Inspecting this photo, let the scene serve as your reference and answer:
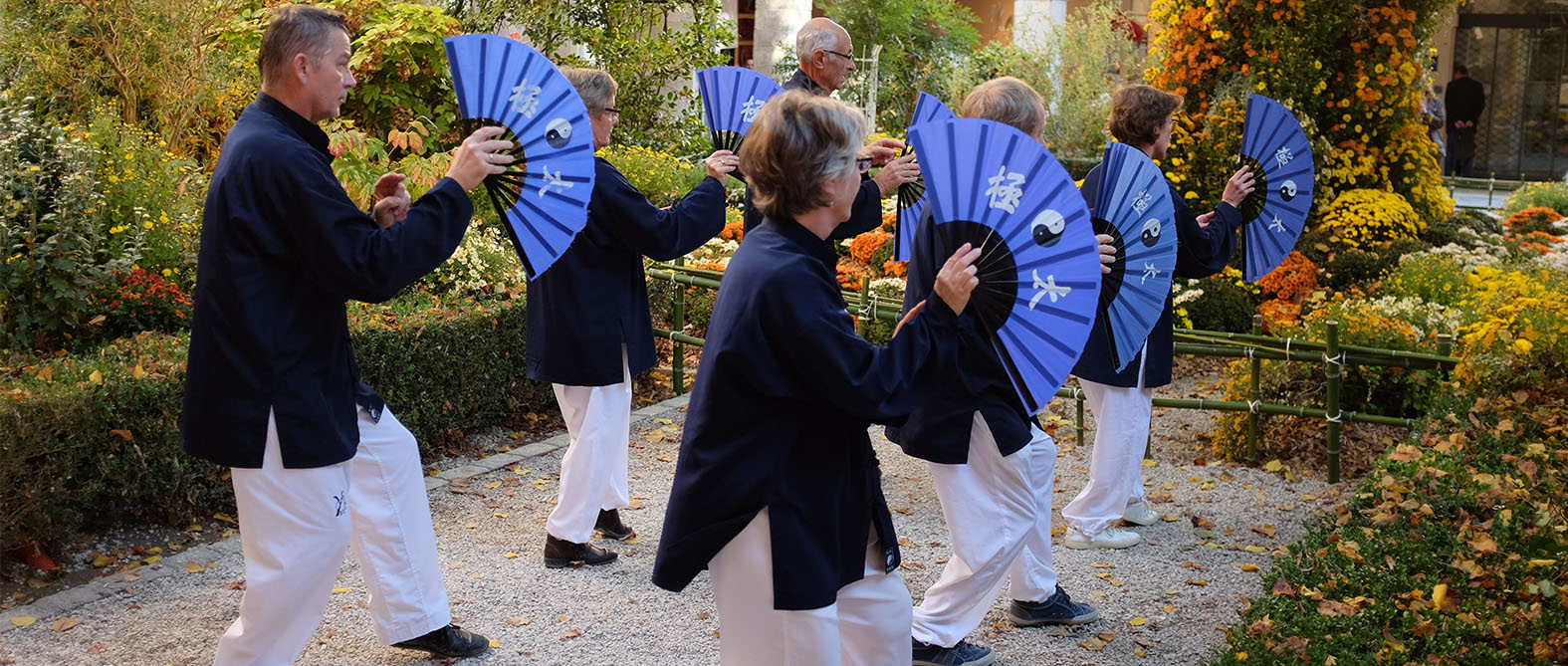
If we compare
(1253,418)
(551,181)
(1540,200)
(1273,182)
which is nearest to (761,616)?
(551,181)

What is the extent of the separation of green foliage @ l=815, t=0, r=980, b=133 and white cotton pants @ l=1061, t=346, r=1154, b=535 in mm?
15457

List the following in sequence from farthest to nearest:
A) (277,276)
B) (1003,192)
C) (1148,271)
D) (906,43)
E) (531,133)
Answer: (906,43)
(1148,271)
(531,133)
(277,276)
(1003,192)

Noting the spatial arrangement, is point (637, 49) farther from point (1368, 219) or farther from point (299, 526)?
point (299, 526)

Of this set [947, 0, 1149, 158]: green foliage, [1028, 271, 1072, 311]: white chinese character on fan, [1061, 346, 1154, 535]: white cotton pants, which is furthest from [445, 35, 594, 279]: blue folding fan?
[947, 0, 1149, 158]: green foliage

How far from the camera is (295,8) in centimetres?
334

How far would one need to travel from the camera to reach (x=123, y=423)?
5.12m

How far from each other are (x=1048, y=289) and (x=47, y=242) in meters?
4.89

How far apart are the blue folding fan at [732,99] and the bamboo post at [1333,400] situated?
300cm

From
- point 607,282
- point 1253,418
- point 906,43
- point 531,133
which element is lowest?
point 1253,418

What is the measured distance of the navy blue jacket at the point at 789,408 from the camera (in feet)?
8.79

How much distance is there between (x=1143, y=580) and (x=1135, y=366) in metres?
0.82

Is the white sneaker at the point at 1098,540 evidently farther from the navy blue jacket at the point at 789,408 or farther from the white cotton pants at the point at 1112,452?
the navy blue jacket at the point at 789,408

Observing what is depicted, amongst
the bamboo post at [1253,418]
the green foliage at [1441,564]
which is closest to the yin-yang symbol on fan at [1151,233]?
the green foliage at [1441,564]

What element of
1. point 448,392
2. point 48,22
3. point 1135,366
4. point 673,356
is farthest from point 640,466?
point 48,22
